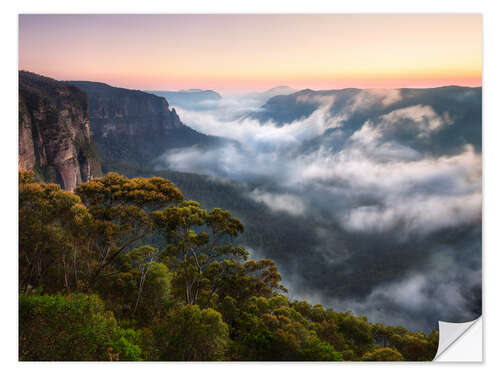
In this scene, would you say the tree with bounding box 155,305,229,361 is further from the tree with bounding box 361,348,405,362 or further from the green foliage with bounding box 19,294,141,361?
the tree with bounding box 361,348,405,362

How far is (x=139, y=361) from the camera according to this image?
4227 millimetres

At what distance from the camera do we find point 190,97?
263 inches

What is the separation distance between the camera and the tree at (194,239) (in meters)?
4.98

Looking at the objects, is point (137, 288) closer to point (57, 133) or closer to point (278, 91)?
point (278, 91)

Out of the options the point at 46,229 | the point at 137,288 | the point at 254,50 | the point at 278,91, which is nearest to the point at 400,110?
the point at 278,91

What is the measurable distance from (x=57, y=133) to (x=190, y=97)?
1161cm

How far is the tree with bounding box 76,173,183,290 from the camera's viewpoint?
184 inches

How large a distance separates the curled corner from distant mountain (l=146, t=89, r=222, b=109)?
6.45m

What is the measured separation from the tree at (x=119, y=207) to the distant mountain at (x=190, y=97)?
2534 mm

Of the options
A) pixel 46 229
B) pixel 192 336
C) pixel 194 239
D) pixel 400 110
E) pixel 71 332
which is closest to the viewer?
pixel 71 332

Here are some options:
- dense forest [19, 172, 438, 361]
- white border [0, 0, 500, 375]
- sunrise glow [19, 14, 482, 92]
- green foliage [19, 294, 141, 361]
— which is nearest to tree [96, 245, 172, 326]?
dense forest [19, 172, 438, 361]
